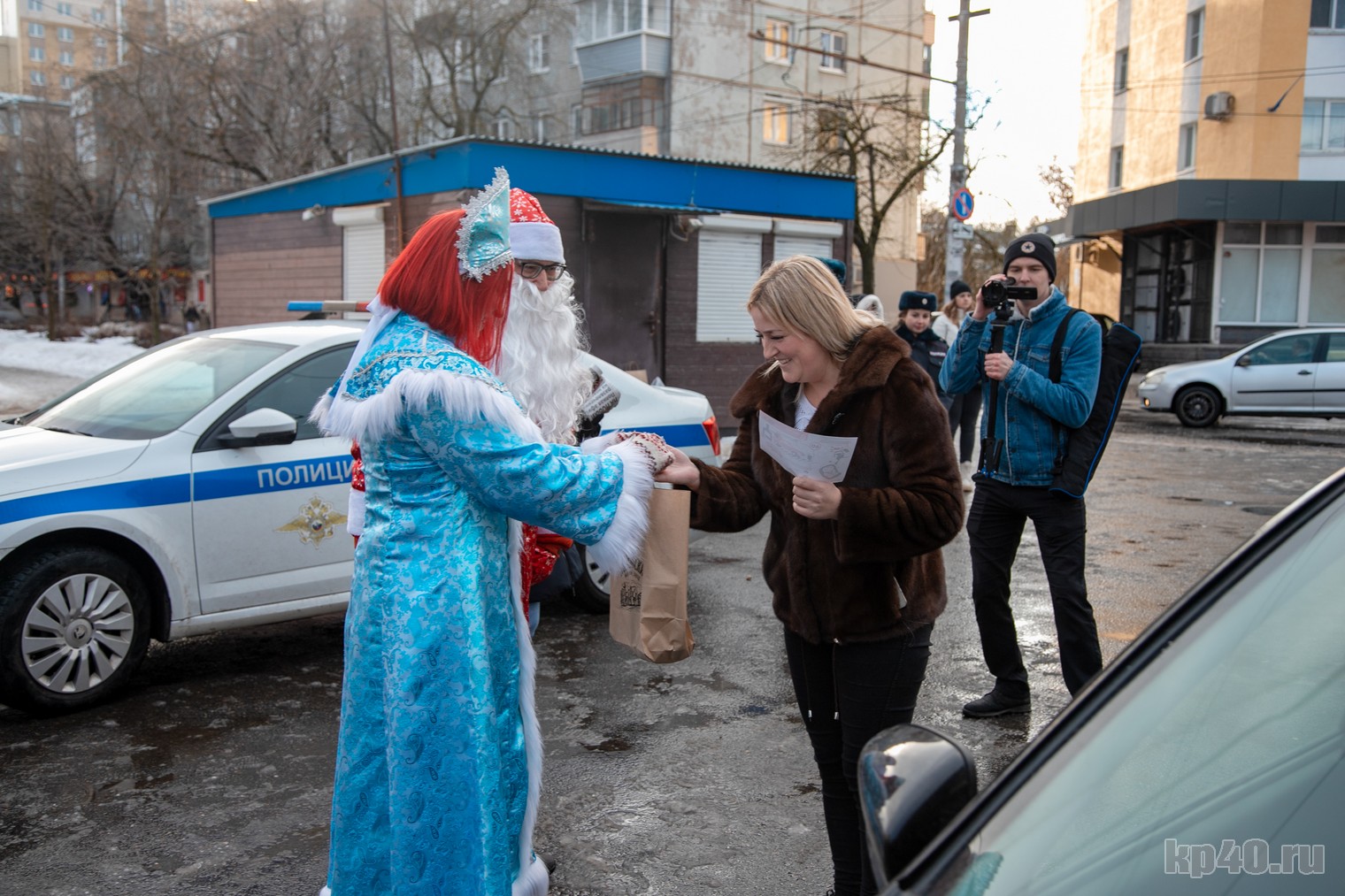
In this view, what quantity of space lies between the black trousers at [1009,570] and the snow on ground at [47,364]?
1713cm

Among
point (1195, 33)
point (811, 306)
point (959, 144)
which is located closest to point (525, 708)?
point (811, 306)

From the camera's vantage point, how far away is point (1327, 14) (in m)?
27.7

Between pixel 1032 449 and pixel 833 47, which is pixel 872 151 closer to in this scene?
pixel 833 47

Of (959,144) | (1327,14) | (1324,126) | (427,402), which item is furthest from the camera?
(1324,126)

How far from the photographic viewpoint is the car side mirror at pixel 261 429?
205 inches

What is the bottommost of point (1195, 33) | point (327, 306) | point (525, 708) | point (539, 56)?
point (525, 708)

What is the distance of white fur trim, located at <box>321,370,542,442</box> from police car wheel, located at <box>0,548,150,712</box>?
2.96 metres

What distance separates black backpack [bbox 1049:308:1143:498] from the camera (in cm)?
441

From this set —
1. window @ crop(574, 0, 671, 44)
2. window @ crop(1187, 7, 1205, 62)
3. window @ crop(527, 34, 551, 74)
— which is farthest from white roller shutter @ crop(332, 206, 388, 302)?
window @ crop(527, 34, 551, 74)

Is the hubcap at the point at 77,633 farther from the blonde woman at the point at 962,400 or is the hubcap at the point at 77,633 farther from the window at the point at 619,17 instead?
the window at the point at 619,17

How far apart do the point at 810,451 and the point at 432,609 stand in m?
0.96

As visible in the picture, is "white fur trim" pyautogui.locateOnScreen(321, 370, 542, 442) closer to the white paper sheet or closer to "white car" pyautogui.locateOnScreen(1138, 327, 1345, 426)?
the white paper sheet

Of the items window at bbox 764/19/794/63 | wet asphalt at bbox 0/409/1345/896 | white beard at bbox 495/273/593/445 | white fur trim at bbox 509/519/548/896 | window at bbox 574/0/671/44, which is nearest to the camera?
white fur trim at bbox 509/519/548/896

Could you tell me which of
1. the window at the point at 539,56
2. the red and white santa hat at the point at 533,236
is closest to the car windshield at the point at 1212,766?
the red and white santa hat at the point at 533,236
